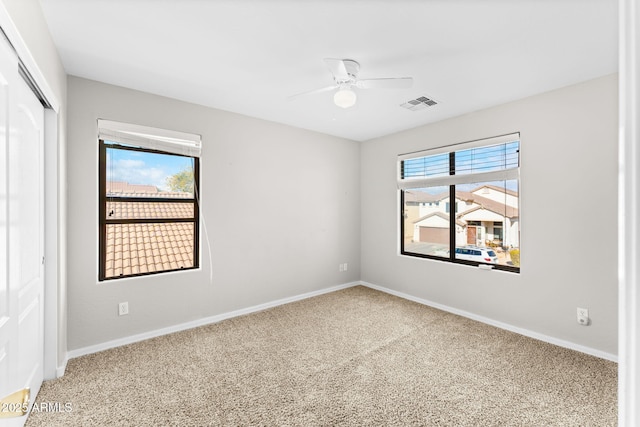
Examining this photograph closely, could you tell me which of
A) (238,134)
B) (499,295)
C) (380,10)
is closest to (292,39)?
(380,10)

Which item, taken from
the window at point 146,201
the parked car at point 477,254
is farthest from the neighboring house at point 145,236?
the parked car at point 477,254

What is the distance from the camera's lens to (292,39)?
7.09 feet

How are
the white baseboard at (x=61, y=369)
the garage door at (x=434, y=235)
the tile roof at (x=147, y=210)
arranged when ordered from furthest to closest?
1. the garage door at (x=434, y=235)
2. the tile roof at (x=147, y=210)
3. the white baseboard at (x=61, y=369)

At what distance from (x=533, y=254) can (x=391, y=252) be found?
184 cm

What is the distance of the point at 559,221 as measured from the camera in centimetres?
293

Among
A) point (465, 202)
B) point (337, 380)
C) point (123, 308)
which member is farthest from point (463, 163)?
point (123, 308)

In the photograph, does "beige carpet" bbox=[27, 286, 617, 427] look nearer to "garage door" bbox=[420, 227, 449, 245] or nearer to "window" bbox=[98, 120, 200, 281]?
"window" bbox=[98, 120, 200, 281]

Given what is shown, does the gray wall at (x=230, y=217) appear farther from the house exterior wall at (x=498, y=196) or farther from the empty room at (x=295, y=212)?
the house exterior wall at (x=498, y=196)

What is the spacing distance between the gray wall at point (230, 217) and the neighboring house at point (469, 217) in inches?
40.4

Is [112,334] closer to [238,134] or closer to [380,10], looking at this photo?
[238,134]

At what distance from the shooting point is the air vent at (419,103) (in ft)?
10.5

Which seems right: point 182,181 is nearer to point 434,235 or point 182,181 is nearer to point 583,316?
point 434,235

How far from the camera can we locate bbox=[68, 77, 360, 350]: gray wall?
8.97 ft

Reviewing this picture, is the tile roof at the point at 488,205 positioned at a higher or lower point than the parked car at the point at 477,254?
higher
